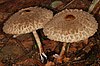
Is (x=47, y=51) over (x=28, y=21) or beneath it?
beneath

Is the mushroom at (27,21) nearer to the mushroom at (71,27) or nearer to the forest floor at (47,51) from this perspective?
the mushroom at (71,27)

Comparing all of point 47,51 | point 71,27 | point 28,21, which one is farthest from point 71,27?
point 47,51

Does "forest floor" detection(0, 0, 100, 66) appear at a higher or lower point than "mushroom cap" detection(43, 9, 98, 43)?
lower

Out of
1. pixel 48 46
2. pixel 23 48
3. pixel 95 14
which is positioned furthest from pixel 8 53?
pixel 95 14

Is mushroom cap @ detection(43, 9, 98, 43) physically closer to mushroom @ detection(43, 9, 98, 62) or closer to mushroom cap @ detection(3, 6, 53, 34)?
mushroom @ detection(43, 9, 98, 62)

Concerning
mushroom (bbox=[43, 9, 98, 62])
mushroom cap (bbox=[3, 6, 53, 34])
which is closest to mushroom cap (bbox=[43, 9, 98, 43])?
mushroom (bbox=[43, 9, 98, 62])

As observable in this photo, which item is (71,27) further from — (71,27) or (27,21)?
(27,21)

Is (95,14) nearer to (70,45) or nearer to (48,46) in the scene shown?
(70,45)
